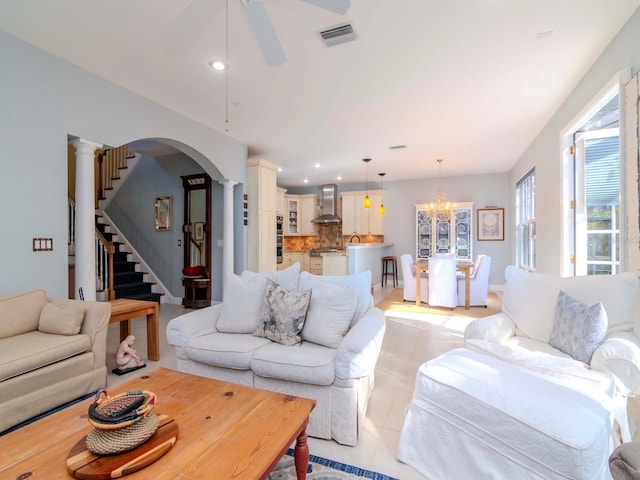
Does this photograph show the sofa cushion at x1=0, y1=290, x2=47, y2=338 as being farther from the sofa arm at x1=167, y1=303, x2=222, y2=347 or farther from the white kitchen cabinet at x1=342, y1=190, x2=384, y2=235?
the white kitchen cabinet at x1=342, y1=190, x2=384, y2=235

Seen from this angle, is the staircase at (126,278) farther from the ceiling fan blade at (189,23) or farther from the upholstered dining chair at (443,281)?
the upholstered dining chair at (443,281)

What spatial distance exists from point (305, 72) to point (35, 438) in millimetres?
3164

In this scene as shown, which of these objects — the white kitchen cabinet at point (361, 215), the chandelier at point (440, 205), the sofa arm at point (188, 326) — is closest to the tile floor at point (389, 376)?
the sofa arm at point (188, 326)

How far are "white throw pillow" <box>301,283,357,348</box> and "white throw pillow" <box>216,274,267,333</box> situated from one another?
453 millimetres

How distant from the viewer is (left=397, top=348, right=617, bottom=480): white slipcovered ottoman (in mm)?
1309

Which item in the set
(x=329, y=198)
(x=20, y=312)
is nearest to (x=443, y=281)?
(x=329, y=198)

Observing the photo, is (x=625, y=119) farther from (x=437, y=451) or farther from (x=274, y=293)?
(x=274, y=293)

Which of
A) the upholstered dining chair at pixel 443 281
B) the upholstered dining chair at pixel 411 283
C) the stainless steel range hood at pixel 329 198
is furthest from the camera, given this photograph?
the stainless steel range hood at pixel 329 198

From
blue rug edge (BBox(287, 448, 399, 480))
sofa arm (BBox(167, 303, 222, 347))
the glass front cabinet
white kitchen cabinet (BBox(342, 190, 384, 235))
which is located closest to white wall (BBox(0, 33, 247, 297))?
sofa arm (BBox(167, 303, 222, 347))

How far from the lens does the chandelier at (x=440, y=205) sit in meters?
7.26

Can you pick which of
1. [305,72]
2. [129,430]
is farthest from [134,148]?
[129,430]

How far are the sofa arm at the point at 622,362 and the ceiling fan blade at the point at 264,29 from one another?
2617 millimetres

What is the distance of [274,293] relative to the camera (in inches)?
95.5

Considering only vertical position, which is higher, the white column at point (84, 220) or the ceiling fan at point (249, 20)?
the ceiling fan at point (249, 20)
